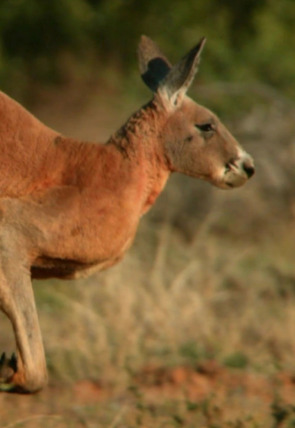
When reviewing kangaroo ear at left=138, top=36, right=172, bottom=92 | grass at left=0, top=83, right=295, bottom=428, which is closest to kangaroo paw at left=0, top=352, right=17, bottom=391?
grass at left=0, top=83, right=295, bottom=428

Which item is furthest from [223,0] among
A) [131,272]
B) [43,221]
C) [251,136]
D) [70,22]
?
[43,221]

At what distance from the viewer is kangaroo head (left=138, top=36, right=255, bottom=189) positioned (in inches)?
253

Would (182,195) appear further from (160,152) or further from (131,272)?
(160,152)

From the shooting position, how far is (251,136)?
11320 millimetres

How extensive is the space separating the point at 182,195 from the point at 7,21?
5088 mm

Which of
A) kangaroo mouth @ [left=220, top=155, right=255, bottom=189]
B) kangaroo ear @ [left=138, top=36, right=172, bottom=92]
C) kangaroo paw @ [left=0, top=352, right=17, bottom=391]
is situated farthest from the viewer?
kangaroo ear @ [left=138, top=36, right=172, bottom=92]

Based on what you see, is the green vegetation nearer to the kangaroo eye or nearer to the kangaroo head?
the kangaroo head

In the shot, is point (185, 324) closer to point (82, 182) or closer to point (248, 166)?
point (248, 166)

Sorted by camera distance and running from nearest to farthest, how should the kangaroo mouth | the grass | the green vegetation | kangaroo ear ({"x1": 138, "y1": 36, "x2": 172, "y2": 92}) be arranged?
the kangaroo mouth → kangaroo ear ({"x1": 138, "y1": 36, "x2": 172, "y2": 92}) → the grass → the green vegetation

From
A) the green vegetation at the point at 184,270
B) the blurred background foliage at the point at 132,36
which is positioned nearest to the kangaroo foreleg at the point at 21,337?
the green vegetation at the point at 184,270

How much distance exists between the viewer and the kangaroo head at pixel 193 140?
253 inches

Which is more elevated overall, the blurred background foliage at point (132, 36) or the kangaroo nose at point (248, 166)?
the blurred background foliage at point (132, 36)

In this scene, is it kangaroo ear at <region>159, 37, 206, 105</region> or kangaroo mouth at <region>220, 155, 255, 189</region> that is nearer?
kangaroo ear at <region>159, 37, 206, 105</region>

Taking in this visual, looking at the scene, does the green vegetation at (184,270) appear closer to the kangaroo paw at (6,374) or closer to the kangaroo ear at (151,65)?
the kangaroo paw at (6,374)
